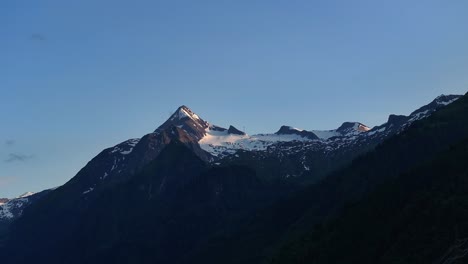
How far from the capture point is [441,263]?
50.7 metres

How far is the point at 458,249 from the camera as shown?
158ft

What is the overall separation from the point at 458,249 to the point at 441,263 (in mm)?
3005
